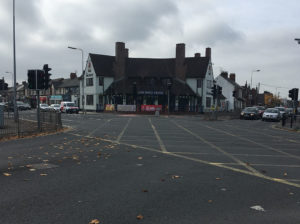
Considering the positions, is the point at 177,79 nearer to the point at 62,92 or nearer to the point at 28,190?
the point at 62,92

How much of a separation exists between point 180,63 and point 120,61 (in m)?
10.6

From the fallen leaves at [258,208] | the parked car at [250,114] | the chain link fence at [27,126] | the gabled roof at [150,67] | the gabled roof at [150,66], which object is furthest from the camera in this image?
the gabled roof at [150,67]

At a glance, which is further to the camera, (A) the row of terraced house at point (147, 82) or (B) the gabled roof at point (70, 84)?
(B) the gabled roof at point (70, 84)

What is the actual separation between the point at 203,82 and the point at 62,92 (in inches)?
1578

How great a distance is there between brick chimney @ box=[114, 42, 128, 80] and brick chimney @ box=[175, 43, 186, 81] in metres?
9.44

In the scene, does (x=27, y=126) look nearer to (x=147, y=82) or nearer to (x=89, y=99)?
(x=147, y=82)

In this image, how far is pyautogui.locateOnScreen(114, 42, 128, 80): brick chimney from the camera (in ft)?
152

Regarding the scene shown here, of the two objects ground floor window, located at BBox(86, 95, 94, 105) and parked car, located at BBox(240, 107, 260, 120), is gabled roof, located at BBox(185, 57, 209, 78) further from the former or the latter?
ground floor window, located at BBox(86, 95, 94, 105)

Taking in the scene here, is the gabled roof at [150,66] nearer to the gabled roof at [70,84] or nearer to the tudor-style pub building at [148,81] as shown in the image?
the tudor-style pub building at [148,81]

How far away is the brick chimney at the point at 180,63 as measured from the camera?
45.2 m

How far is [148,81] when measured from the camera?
150ft

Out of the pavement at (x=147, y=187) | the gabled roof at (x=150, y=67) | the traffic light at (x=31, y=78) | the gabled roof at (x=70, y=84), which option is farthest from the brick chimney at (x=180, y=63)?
the pavement at (x=147, y=187)

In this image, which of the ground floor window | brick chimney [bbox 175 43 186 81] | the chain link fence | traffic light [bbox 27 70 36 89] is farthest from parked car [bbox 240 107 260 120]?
the ground floor window

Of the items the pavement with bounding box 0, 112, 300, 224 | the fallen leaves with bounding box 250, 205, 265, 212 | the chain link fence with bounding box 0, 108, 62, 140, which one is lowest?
the fallen leaves with bounding box 250, 205, 265, 212
